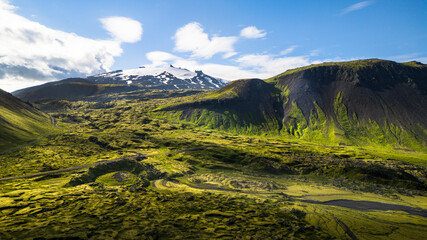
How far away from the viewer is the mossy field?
3189 inches

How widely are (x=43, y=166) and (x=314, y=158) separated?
20361 cm

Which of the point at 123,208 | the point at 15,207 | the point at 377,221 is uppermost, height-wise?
the point at 15,207

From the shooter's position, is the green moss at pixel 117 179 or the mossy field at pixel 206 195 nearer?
the mossy field at pixel 206 195

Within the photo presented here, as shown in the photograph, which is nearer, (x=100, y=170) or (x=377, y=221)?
(x=377, y=221)

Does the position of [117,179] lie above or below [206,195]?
above

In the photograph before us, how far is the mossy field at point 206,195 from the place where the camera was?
81.0 meters

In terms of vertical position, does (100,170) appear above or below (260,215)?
above

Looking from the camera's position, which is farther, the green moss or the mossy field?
the green moss

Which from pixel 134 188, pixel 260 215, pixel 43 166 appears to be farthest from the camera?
pixel 43 166

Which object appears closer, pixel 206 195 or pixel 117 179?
pixel 206 195

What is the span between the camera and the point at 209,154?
187375mm

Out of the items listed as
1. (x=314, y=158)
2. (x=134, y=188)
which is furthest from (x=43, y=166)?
(x=314, y=158)

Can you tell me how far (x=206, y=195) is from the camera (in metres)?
114

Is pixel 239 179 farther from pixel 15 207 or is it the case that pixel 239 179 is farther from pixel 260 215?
pixel 15 207
